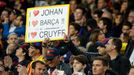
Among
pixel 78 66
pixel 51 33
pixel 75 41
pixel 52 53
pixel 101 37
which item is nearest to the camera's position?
pixel 78 66

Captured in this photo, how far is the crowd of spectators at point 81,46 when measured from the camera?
35.3ft

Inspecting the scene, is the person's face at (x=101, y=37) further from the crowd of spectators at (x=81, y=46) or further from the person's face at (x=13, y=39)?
the person's face at (x=13, y=39)

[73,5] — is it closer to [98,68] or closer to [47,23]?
[47,23]

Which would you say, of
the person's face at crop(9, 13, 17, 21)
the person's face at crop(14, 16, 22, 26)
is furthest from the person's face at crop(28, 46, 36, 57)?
the person's face at crop(9, 13, 17, 21)

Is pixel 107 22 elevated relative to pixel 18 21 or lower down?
elevated

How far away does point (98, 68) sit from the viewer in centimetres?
1009

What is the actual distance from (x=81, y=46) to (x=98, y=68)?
241 centimetres

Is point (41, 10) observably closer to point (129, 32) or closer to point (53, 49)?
point (53, 49)

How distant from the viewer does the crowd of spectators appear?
10.8m

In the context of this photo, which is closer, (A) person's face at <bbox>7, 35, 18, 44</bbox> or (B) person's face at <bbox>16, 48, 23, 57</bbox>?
(B) person's face at <bbox>16, 48, 23, 57</bbox>

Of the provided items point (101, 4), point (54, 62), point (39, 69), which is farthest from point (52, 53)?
point (101, 4)

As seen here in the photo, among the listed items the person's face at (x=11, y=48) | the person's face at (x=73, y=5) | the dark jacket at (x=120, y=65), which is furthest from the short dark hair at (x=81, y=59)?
the person's face at (x=73, y=5)

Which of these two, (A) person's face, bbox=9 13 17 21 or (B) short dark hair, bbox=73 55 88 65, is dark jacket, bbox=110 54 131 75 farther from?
(A) person's face, bbox=9 13 17 21

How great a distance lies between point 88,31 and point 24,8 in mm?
4205
